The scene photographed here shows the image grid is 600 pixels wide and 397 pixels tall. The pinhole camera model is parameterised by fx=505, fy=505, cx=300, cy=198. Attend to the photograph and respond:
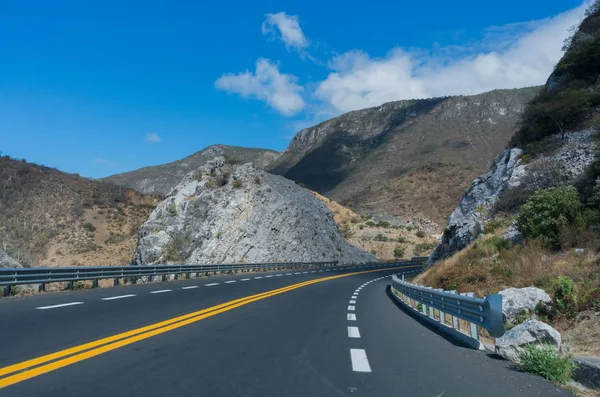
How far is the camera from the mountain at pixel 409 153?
10225cm

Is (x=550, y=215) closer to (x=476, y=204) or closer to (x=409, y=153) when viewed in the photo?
(x=476, y=204)

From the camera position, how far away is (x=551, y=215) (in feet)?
53.3

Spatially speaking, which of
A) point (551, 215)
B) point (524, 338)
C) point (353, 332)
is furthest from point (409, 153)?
point (524, 338)

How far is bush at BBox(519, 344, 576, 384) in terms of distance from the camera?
663 cm

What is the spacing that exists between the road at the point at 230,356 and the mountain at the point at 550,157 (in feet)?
28.9

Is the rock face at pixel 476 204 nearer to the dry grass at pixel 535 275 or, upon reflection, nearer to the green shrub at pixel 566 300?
the dry grass at pixel 535 275

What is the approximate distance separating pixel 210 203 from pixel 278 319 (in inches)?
1543

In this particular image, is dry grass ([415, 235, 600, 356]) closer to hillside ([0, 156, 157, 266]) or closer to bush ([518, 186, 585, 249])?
bush ([518, 186, 585, 249])

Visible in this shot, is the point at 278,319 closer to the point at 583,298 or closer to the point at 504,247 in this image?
the point at 583,298

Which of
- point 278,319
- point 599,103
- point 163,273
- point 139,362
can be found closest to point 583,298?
point 278,319

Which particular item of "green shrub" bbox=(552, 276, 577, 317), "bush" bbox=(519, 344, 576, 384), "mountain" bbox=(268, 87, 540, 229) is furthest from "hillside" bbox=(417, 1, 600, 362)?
"mountain" bbox=(268, 87, 540, 229)

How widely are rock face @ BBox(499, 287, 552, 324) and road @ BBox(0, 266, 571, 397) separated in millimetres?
1675

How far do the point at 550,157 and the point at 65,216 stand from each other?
205 feet

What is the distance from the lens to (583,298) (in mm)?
10242
